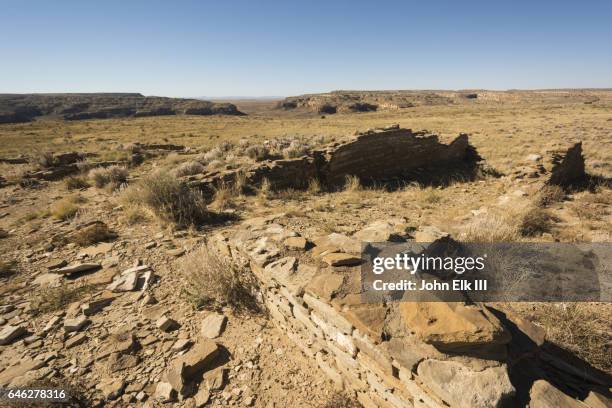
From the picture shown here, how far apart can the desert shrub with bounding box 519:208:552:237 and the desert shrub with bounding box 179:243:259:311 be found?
14.3 ft

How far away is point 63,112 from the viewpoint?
57.2 meters

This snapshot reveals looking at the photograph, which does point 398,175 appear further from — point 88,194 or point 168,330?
point 88,194

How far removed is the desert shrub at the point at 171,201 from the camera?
5.62 m

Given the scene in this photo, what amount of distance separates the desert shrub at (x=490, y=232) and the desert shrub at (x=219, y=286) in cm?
312

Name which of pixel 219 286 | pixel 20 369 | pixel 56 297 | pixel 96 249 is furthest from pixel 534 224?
pixel 96 249

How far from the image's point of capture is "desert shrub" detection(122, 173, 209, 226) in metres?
5.62

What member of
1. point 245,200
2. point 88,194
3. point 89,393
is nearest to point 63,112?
point 88,194

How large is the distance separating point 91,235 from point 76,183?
5557 mm

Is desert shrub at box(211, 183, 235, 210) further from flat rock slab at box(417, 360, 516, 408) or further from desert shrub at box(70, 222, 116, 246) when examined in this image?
flat rock slab at box(417, 360, 516, 408)

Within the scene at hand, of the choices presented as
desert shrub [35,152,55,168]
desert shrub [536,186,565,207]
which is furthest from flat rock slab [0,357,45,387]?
desert shrub [35,152,55,168]

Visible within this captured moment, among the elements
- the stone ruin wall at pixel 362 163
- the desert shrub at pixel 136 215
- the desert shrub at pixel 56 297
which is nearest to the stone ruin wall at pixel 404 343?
the desert shrub at pixel 56 297

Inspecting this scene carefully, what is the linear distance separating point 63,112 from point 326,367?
245 ft

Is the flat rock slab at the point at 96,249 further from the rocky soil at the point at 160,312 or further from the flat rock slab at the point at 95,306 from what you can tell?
the flat rock slab at the point at 95,306

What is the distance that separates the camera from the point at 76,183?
30.3 ft
